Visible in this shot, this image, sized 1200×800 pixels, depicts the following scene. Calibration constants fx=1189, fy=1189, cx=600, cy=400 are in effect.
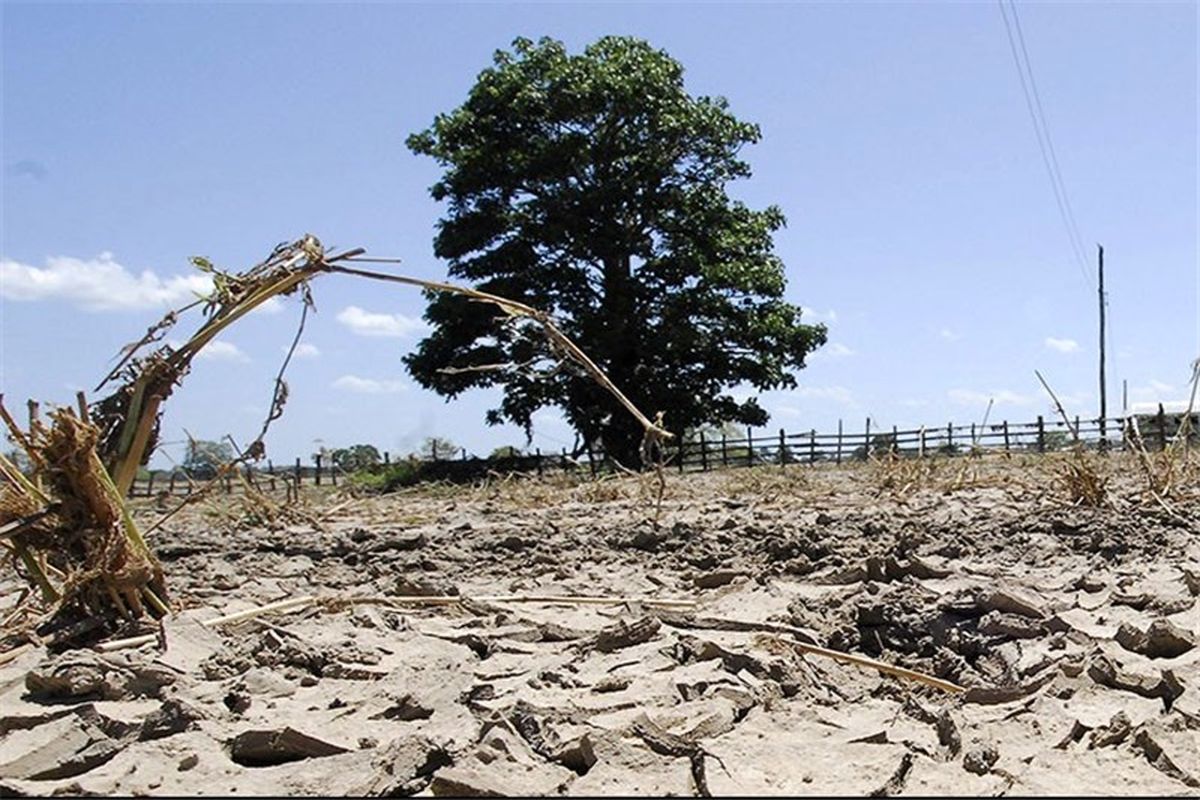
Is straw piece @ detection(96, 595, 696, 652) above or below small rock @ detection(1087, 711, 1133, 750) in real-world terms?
above

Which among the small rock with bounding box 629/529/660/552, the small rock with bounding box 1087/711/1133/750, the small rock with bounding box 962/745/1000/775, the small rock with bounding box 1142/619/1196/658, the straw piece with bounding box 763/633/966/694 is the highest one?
the small rock with bounding box 629/529/660/552

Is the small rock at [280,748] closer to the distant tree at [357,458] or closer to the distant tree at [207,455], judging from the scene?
the distant tree at [207,455]

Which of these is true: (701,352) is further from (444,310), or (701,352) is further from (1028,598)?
(1028,598)

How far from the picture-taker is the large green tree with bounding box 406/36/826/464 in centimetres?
2466

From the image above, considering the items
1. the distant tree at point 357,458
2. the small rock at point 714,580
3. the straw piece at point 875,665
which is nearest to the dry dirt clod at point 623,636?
the straw piece at point 875,665

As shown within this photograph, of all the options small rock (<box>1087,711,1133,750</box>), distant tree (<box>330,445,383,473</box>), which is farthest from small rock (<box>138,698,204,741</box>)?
distant tree (<box>330,445,383,473</box>)

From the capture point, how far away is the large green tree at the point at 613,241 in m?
24.7

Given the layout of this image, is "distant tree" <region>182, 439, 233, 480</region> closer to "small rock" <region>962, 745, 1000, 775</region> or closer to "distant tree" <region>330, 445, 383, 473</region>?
"small rock" <region>962, 745, 1000, 775</region>

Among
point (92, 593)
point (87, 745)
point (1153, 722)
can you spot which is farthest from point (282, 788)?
point (1153, 722)

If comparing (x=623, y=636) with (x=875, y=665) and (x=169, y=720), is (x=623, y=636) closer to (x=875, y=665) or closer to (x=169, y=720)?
(x=875, y=665)

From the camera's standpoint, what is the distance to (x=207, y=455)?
16.2ft

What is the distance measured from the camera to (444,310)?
2456cm

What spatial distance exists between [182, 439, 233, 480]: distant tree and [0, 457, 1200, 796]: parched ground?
0.53 metres

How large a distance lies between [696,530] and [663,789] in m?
4.19
